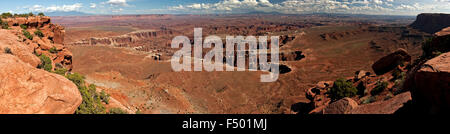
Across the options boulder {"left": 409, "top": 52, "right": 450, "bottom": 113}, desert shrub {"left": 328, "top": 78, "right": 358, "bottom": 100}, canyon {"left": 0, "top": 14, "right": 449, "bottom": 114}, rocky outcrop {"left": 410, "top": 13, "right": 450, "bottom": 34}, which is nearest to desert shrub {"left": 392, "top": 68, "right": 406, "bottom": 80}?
canyon {"left": 0, "top": 14, "right": 449, "bottom": 114}

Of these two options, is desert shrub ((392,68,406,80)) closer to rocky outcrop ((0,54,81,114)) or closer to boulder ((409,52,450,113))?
boulder ((409,52,450,113))

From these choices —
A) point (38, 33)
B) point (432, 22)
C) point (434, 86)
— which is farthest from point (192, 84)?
point (432, 22)

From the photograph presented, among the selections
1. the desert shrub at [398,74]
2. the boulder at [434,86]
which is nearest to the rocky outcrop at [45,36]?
the boulder at [434,86]

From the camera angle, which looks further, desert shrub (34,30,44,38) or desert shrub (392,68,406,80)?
desert shrub (34,30,44,38)

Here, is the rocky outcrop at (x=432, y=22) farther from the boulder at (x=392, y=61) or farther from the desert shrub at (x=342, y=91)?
the desert shrub at (x=342, y=91)

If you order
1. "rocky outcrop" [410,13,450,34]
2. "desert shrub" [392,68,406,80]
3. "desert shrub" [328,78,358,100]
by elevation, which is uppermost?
"rocky outcrop" [410,13,450,34]

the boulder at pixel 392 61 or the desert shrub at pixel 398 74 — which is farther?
the boulder at pixel 392 61
